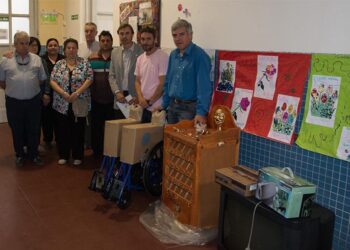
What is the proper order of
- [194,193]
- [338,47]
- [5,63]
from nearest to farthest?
1. [338,47]
2. [194,193]
3. [5,63]

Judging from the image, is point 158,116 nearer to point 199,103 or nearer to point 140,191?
point 199,103

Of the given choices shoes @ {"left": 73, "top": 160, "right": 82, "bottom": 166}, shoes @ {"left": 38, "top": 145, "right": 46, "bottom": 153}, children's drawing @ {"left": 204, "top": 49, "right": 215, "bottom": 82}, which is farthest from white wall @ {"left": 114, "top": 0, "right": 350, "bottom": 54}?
shoes @ {"left": 38, "top": 145, "right": 46, "bottom": 153}

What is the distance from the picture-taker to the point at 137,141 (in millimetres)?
3121

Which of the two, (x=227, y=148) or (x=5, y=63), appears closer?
(x=227, y=148)

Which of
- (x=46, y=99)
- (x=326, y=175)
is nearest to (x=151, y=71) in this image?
(x=46, y=99)

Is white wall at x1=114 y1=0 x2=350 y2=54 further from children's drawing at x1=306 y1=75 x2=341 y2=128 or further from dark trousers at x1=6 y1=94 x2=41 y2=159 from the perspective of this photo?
dark trousers at x1=6 y1=94 x2=41 y2=159

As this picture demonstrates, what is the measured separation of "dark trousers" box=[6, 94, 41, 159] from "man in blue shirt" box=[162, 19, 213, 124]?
1671 mm

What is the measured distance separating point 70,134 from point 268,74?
2.31m

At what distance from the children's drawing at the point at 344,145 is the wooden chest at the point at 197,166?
74 cm

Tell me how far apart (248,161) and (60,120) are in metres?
2.09

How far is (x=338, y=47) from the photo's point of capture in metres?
2.26

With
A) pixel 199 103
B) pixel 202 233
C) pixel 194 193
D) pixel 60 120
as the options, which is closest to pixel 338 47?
pixel 199 103

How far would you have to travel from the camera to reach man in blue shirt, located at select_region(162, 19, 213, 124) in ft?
9.69

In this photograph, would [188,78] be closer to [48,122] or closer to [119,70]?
[119,70]
